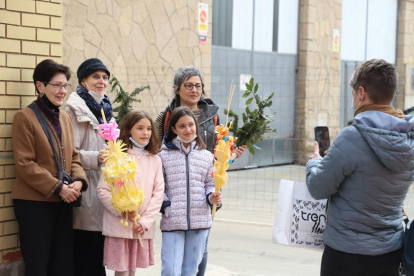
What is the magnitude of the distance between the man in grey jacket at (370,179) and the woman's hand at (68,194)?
1759 millimetres

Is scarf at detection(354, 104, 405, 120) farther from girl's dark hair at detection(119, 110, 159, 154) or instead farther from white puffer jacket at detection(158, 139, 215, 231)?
girl's dark hair at detection(119, 110, 159, 154)

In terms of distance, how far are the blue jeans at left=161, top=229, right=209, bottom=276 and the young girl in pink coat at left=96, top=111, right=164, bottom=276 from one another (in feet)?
0.45

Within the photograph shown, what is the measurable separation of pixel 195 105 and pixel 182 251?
120cm

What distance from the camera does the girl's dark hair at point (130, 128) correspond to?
15.5 feet

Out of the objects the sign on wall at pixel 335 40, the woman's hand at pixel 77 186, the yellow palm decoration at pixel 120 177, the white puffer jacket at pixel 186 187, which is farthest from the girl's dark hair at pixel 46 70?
the sign on wall at pixel 335 40

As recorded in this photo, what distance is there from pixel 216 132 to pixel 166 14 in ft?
23.8

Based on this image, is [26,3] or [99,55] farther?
[99,55]

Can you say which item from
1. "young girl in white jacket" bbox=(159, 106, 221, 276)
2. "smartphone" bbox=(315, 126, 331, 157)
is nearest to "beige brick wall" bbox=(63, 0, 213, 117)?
"young girl in white jacket" bbox=(159, 106, 221, 276)

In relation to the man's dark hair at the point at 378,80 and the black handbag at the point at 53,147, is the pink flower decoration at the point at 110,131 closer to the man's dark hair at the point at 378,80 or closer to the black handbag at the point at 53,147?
the black handbag at the point at 53,147

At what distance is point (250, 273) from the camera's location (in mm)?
6414

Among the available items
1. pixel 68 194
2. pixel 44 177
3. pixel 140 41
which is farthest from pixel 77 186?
pixel 140 41

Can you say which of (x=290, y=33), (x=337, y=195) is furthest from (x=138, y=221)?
(x=290, y=33)

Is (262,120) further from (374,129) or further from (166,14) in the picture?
(166,14)

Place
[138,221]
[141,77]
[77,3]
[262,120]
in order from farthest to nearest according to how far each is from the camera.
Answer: [141,77] < [77,3] < [262,120] < [138,221]
